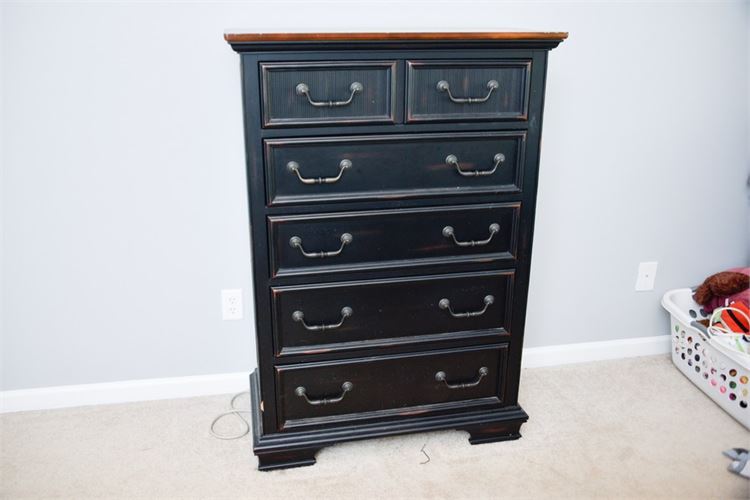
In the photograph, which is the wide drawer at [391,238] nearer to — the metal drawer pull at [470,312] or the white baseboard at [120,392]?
the metal drawer pull at [470,312]

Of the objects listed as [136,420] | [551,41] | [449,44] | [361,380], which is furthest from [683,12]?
[136,420]

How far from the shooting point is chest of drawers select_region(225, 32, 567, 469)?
142cm

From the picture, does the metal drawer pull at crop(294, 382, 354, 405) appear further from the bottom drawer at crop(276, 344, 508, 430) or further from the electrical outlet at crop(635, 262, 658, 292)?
the electrical outlet at crop(635, 262, 658, 292)

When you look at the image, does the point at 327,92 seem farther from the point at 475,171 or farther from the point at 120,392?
the point at 120,392

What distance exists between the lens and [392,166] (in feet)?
4.96

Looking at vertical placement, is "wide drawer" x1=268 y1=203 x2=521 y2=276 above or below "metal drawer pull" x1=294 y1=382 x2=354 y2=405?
above

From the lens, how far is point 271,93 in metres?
1.40

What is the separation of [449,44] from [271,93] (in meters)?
0.41

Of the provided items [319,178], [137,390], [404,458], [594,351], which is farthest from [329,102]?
[594,351]

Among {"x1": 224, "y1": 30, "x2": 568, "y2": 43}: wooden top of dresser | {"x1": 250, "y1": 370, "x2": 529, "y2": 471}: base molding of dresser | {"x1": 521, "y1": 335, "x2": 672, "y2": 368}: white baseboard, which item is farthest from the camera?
{"x1": 521, "y1": 335, "x2": 672, "y2": 368}: white baseboard

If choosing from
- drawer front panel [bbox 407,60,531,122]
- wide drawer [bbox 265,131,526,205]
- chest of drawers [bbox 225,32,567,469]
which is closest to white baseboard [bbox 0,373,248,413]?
chest of drawers [bbox 225,32,567,469]

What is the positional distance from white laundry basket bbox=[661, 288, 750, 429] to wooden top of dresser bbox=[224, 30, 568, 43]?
1.14 metres

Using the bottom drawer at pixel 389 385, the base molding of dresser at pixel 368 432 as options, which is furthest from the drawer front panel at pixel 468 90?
the base molding of dresser at pixel 368 432

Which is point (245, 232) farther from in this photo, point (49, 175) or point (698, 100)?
point (698, 100)
